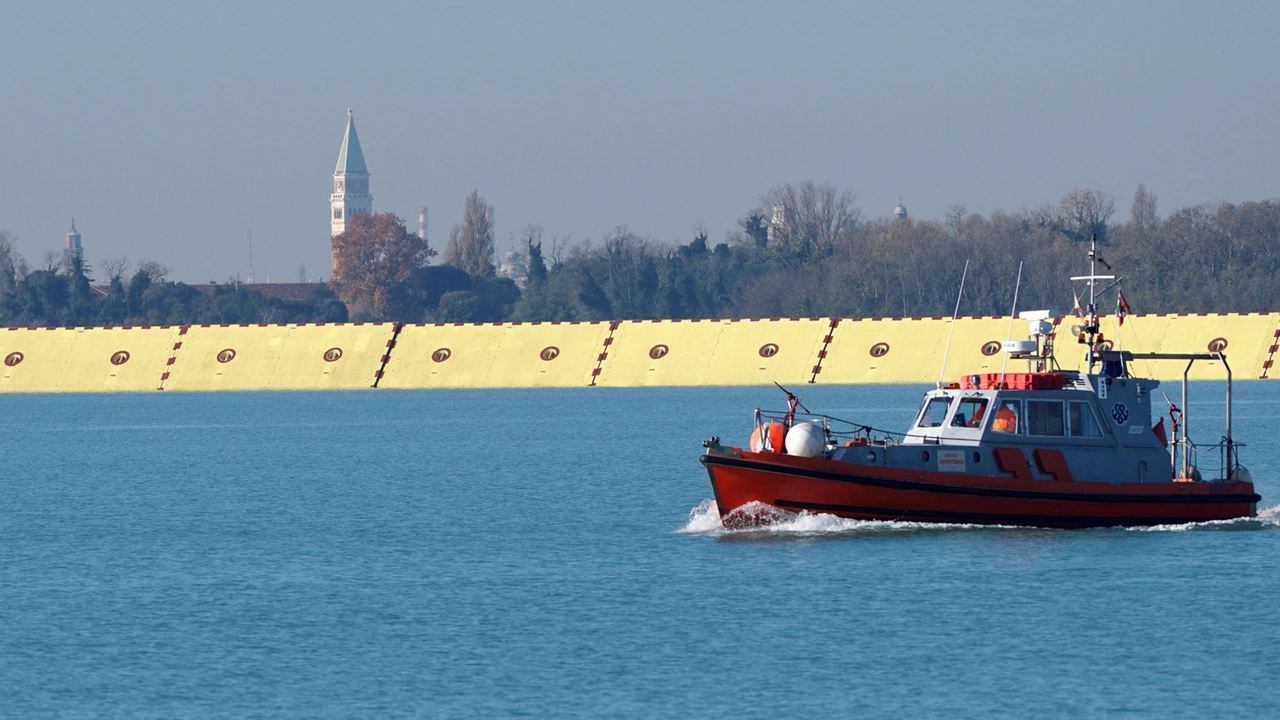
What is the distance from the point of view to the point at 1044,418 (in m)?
34.7

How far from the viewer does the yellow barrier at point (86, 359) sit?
115 m

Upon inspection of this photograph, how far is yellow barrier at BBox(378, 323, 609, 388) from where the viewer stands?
365 ft

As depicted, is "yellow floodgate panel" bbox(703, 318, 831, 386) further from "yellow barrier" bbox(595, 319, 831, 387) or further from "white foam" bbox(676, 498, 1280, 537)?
"white foam" bbox(676, 498, 1280, 537)

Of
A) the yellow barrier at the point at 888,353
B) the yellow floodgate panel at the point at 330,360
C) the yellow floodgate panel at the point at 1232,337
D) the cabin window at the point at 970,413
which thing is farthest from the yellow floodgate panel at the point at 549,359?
the cabin window at the point at 970,413

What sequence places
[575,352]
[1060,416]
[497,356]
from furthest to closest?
[497,356] < [575,352] < [1060,416]

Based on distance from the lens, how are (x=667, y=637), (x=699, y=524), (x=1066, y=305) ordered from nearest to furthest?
(x=667, y=637)
(x=699, y=524)
(x=1066, y=305)

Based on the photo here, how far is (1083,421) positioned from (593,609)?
1146 cm

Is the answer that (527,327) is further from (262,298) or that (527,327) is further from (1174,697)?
(1174,697)

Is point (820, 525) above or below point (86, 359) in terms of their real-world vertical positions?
below

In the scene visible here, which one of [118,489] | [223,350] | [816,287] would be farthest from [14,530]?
[816,287]

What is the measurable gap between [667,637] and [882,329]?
267 ft

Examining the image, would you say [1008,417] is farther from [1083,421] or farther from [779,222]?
[779,222]

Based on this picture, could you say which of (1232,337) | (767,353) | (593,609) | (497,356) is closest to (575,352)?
(497,356)

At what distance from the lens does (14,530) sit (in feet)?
135
